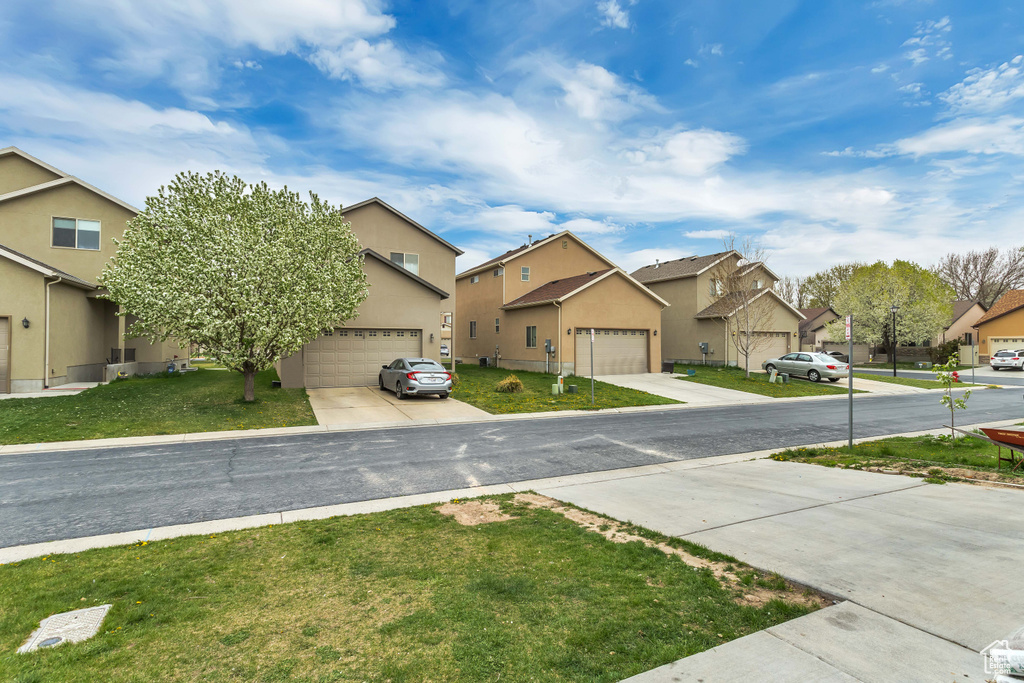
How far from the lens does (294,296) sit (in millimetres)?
15961

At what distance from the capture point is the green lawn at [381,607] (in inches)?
126

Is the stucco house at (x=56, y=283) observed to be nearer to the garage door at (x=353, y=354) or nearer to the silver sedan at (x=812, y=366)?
the garage door at (x=353, y=354)

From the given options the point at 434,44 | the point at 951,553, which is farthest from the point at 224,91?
the point at 951,553

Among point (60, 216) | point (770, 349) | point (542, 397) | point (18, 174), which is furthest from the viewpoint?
point (770, 349)

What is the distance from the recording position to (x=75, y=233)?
22359 mm

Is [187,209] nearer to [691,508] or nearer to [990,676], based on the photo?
[691,508]

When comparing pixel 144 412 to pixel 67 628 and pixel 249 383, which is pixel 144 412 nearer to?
pixel 249 383

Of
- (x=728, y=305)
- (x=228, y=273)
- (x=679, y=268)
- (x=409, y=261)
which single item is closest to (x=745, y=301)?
(x=728, y=305)

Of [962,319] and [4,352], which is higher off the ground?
[962,319]

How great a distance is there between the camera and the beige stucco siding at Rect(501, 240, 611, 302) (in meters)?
32.1

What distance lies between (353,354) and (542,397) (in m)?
8.60

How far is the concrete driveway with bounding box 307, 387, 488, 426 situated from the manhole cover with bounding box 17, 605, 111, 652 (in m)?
10.4

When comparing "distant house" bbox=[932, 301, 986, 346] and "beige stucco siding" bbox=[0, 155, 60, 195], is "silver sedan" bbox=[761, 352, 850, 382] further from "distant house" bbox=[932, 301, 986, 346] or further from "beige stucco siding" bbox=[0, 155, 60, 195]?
"beige stucco siding" bbox=[0, 155, 60, 195]

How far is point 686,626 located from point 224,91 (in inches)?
855
